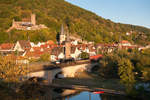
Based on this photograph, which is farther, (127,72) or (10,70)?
(127,72)

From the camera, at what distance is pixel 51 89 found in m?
35.3

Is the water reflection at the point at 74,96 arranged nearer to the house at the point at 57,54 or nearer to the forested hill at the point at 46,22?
Result: the house at the point at 57,54

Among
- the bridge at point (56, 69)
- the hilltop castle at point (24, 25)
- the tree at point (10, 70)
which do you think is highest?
the hilltop castle at point (24, 25)

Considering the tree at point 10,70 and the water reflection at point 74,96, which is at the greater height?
the tree at point 10,70

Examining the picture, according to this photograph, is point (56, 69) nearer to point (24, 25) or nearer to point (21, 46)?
point (21, 46)

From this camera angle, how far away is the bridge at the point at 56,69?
35841mm

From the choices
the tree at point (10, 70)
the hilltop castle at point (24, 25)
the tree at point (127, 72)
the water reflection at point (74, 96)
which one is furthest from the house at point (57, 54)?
the tree at point (10, 70)

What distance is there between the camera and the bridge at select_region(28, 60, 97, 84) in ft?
118

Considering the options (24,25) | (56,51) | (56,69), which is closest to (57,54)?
(56,51)

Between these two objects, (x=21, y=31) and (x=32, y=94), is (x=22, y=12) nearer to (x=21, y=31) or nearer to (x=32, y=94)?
(x=21, y=31)

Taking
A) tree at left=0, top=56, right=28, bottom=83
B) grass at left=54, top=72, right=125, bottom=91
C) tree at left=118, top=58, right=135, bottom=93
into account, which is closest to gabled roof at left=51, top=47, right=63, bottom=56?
grass at left=54, top=72, right=125, bottom=91

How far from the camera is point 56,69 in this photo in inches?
1563

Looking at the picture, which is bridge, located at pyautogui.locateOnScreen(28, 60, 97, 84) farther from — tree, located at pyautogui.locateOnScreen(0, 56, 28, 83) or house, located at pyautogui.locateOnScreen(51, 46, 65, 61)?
house, located at pyautogui.locateOnScreen(51, 46, 65, 61)

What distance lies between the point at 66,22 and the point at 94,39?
2496 centimetres
